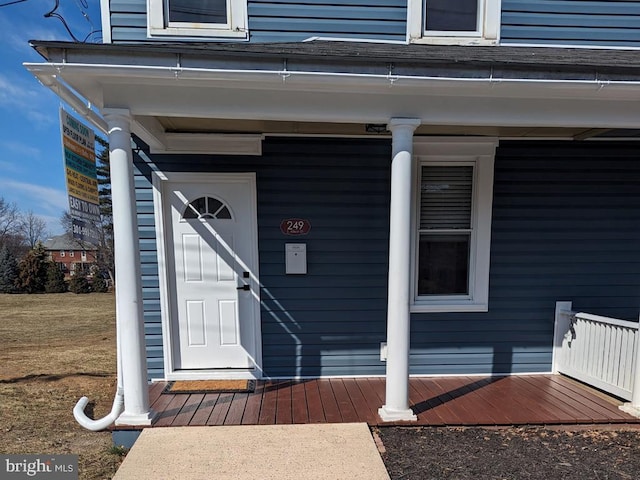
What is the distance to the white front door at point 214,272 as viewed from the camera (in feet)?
11.0

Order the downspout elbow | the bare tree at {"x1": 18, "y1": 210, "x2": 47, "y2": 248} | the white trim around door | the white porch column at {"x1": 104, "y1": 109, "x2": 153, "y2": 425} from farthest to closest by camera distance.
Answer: the bare tree at {"x1": 18, "y1": 210, "x2": 47, "y2": 248}, the white trim around door, the downspout elbow, the white porch column at {"x1": 104, "y1": 109, "x2": 153, "y2": 425}

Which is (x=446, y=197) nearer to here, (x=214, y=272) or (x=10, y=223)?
(x=214, y=272)

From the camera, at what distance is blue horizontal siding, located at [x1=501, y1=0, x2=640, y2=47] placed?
3432mm

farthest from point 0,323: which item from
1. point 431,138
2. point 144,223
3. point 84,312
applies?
point 431,138

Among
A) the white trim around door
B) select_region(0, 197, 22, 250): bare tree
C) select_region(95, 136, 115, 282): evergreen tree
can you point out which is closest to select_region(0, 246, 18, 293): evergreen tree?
select_region(95, 136, 115, 282): evergreen tree

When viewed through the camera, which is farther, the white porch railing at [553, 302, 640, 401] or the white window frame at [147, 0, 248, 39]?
the white window frame at [147, 0, 248, 39]

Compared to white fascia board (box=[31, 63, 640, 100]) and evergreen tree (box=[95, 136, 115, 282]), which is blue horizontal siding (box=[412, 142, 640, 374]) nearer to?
white fascia board (box=[31, 63, 640, 100])

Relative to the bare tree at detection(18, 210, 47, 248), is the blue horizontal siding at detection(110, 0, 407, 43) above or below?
above

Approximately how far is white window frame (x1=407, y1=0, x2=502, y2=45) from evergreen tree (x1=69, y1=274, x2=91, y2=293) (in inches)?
674

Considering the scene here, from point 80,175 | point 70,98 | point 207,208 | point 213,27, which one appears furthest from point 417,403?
point 213,27

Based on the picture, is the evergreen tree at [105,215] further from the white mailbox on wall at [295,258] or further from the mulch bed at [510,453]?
the mulch bed at [510,453]

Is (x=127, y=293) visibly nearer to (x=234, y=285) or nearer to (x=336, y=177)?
(x=234, y=285)

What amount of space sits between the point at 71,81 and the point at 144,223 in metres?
1.36

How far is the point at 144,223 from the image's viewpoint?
129 inches
